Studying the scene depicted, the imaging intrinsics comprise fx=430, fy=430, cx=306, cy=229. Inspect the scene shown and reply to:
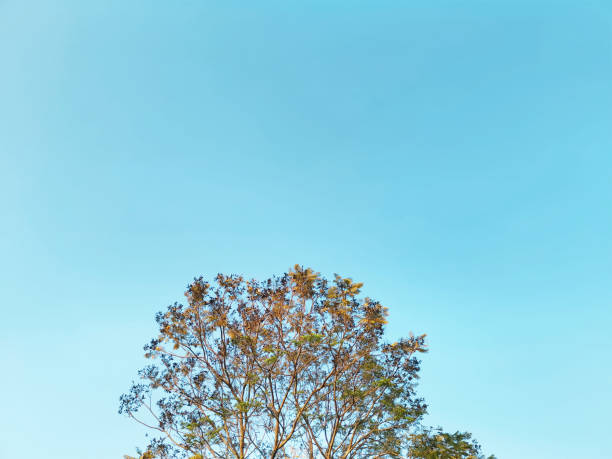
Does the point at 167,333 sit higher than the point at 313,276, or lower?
lower

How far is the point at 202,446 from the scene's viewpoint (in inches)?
569

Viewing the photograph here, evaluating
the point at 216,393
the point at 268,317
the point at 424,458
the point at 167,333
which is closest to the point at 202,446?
the point at 216,393

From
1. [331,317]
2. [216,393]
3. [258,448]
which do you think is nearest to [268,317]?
[331,317]

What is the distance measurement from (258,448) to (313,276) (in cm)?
630

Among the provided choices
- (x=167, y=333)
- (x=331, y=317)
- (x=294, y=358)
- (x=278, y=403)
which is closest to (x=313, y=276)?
(x=331, y=317)

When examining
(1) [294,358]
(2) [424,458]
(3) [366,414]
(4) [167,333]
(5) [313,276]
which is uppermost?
(5) [313,276]

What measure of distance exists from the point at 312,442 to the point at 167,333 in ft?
20.5

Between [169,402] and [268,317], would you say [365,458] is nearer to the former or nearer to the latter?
[268,317]

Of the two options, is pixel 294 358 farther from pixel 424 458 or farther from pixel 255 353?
pixel 424 458

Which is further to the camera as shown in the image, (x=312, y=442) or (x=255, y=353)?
(x=312, y=442)

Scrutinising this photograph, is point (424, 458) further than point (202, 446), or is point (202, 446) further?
point (202, 446)

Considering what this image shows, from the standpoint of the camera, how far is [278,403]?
1414 cm

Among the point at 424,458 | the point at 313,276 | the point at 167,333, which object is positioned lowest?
the point at 424,458

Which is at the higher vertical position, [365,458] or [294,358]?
[294,358]
